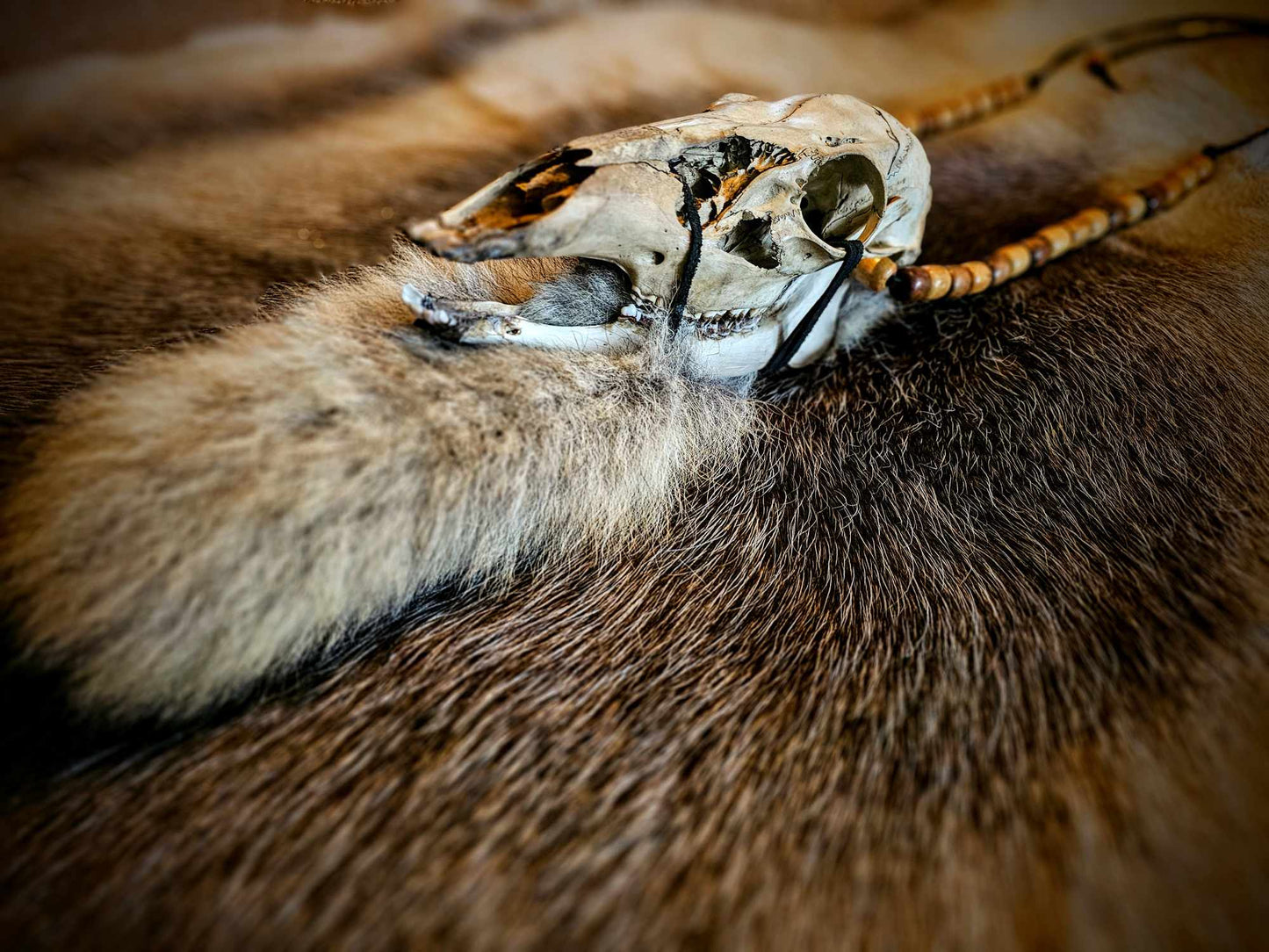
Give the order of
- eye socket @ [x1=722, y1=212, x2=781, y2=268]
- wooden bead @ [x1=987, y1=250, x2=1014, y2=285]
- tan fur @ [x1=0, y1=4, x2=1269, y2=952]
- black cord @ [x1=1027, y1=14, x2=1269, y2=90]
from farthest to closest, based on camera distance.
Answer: black cord @ [x1=1027, y1=14, x2=1269, y2=90] < wooden bead @ [x1=987, y1=250, x2=1014, y2=285] < eye socket @ [x1=722, y1=212, x2=781, y2=268] < tan fur @ [x1=0, y1=4, x2=1269, y2=952]

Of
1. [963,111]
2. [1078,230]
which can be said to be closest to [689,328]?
[1078,230]

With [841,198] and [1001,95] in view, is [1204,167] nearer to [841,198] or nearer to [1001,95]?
[1001,95]

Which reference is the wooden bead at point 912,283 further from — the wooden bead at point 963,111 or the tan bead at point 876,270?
the wooden bead at point 963,111

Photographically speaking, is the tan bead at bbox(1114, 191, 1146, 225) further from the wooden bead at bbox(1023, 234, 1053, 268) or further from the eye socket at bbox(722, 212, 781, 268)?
the eye socket at bbox(722, 212, 781, 268)

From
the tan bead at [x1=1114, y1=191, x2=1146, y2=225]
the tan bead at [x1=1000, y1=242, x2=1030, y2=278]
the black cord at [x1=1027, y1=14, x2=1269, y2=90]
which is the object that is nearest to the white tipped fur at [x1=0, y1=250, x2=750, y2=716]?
the tan bead at [x1=1000, y1=242, x2=1030, y2=278]

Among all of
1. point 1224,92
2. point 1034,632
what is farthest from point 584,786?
point 1224,92
